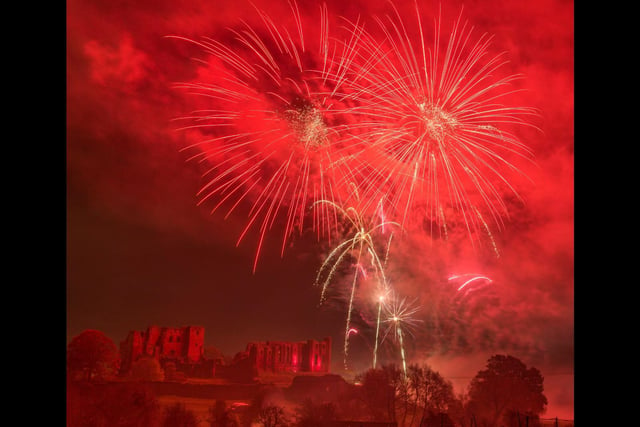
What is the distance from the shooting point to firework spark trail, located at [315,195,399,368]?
1664cm

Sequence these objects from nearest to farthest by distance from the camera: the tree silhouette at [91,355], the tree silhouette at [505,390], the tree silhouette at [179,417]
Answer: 1. the tree silhouette at [505,390]
2. the tree silhouette at [179,417]
3. the tree silhouette at [91,355]

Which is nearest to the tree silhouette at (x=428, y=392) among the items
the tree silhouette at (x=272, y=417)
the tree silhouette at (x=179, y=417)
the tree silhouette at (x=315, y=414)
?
the tree silhouette at (x=315, y=414)

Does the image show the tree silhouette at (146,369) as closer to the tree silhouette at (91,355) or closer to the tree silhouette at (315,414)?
the tree silhouette at (91,355)

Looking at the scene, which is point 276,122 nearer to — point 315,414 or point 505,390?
point 315,414

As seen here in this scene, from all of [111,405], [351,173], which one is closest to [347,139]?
[351,173]

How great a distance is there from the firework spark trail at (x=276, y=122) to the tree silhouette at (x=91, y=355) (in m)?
5.44

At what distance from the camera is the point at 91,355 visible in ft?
58.4

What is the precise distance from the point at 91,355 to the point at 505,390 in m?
12.7

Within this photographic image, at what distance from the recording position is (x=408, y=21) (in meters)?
16.1

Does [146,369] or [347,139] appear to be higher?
[347,139]

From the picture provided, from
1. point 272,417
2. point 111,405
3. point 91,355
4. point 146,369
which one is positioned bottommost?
point 272,417

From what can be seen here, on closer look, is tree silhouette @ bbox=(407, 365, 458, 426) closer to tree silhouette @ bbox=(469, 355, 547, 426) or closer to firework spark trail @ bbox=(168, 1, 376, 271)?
tree silhouette @ bbox=(469, 355, 547, 426)

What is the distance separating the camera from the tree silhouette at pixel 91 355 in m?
17.6
